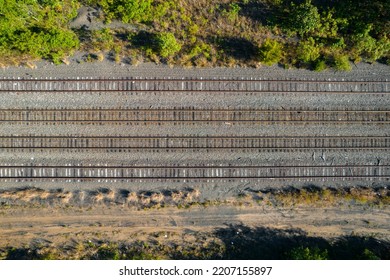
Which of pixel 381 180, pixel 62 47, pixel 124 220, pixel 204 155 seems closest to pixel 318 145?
pixel 381 180

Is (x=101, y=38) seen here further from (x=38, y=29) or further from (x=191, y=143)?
(x=191, y=143)

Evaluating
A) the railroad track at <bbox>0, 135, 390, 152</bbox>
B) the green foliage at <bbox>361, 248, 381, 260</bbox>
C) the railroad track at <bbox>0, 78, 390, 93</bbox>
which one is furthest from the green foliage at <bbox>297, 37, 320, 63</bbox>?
the green foliage at <bbox>361, 248, 381, 260</bbox>

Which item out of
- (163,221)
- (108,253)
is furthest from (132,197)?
(108,253)

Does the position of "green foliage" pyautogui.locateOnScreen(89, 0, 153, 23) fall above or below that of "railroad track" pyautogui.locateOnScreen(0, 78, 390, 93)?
above

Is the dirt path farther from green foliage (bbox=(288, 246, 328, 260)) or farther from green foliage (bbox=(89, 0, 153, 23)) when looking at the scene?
green foliage (bbox=(89, 0, 153, 23))

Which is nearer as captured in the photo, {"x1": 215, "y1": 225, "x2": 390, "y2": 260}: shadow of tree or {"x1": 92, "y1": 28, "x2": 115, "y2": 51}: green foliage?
{"x1": 92, "y1": 28, "x2": 115, "y2": 51}: green foliage

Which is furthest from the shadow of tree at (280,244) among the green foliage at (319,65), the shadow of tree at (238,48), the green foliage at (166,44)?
the green foliage at (166,44)

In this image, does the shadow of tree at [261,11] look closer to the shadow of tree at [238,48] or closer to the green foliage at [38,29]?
the shadow of tree at [238,48]

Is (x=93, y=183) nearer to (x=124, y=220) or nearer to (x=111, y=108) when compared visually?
(x=124, y=220)
